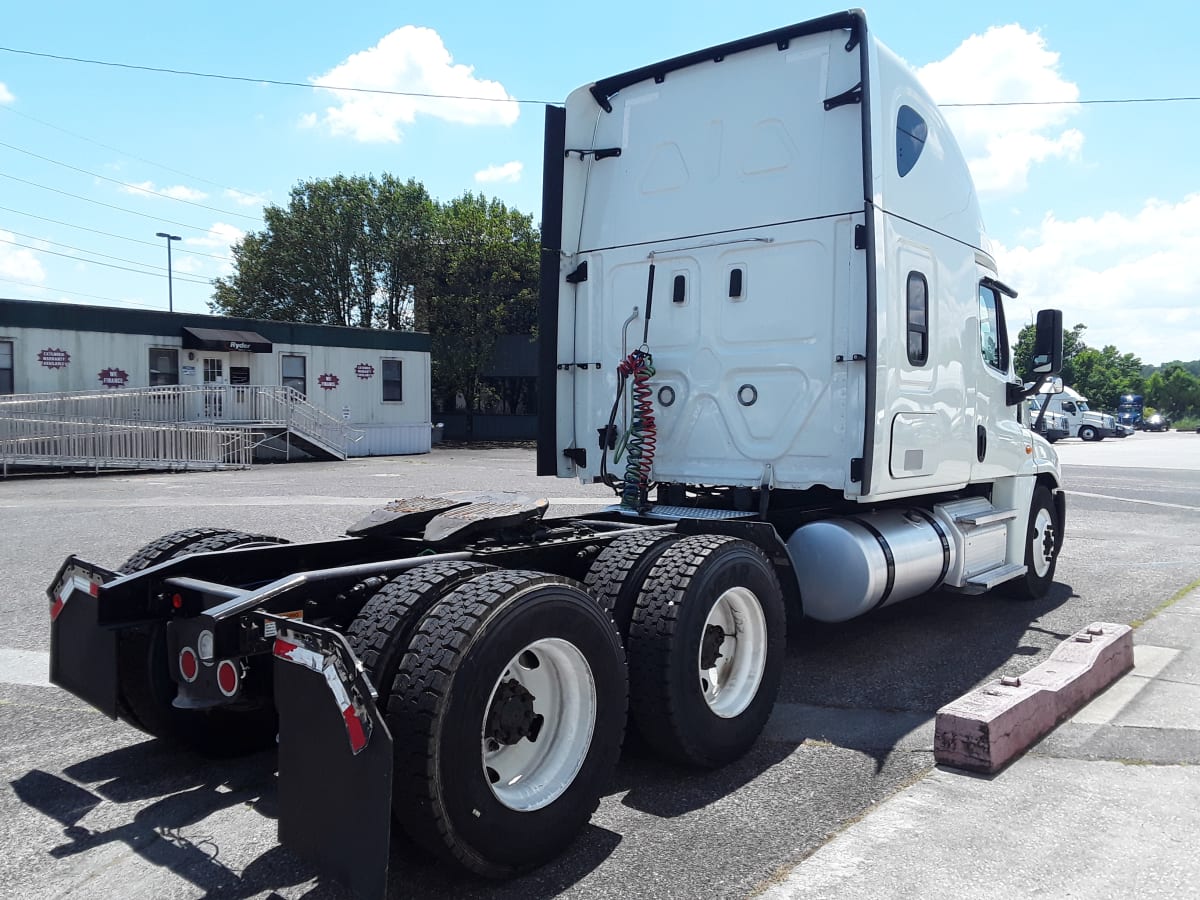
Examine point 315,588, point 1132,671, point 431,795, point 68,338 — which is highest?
point 68,338

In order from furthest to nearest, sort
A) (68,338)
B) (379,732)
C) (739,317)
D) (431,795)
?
(68,338)
(739,317)
(431,795)
(379,732)

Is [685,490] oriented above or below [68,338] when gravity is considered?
below

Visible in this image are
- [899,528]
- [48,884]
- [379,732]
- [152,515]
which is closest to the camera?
[379,732]

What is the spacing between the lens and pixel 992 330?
708 centimetres

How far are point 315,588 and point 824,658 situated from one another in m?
3.73

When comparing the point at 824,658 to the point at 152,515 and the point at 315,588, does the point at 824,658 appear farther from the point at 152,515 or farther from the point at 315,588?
the point at 152,515

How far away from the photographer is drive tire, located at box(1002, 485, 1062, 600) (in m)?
7.67

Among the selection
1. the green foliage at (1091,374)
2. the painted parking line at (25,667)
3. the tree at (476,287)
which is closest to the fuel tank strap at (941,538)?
the painted parking line at (25,667)

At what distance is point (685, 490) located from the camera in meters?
6.27

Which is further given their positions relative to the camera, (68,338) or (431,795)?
(68,338)

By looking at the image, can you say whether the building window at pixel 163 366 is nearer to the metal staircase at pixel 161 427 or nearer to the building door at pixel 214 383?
the building door at pixel 214 383

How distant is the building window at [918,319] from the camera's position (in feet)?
18.4

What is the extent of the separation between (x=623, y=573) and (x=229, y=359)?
24651 millimetres

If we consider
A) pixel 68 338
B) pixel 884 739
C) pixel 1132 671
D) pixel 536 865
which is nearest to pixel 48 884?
pixel 536 865
